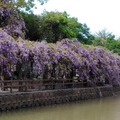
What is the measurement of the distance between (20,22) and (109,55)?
789 cm

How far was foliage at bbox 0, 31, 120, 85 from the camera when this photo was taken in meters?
19.6

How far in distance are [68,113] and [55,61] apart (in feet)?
15.9

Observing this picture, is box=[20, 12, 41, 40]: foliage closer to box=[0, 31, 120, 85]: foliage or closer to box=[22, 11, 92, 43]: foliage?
box=[22, 11, 92, 43]: foliage

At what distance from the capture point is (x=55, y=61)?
23.3 metres

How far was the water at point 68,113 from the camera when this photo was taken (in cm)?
1732

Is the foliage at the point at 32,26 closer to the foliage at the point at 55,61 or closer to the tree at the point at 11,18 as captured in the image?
the tree at the point at 11,18

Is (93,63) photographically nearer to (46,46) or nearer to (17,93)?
(46,46)

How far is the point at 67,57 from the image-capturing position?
81.4 feet

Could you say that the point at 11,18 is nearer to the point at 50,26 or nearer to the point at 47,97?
the point at 50,26

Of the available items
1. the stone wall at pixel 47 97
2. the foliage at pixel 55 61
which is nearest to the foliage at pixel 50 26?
the foliage at pixel 55 61

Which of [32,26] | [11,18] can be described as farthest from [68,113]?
[32,26]

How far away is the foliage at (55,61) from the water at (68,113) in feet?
7.99

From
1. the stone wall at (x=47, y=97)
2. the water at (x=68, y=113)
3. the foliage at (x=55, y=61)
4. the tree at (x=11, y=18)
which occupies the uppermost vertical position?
the tree at (x=11, y=18)

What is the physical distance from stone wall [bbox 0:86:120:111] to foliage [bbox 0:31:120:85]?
3.54 feet
